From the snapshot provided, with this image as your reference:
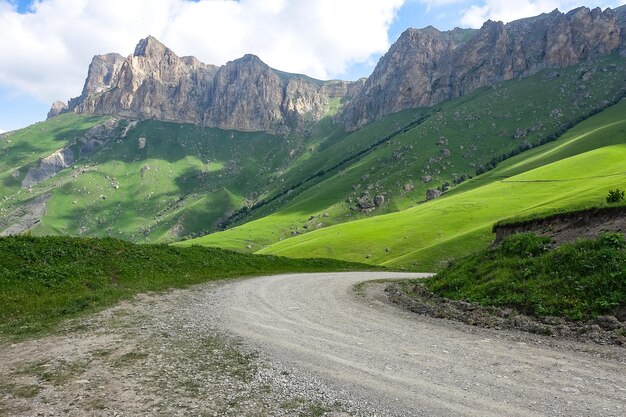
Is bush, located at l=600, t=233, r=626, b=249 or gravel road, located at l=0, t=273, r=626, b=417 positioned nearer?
gravel road, located at l=0, t=273, r=626, b=417

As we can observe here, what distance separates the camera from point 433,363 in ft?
42.5

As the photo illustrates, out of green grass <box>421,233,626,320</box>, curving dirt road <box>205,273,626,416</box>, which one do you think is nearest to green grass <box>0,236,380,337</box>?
curving dirt road <box>205,273,626,416</box>

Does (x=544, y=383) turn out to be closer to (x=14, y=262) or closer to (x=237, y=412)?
(x=237, y=412)

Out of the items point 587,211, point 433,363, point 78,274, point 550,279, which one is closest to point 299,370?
point 433,363

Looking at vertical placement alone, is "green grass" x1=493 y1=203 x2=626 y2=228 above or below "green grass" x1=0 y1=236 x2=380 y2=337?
below

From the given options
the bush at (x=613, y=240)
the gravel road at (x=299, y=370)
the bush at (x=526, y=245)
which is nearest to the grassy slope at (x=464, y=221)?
the bush at (x=526, y=245)

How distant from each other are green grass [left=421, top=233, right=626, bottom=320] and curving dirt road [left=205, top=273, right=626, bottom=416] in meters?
3.11

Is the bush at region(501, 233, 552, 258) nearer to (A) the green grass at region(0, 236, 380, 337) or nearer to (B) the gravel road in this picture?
(B) the gravel road

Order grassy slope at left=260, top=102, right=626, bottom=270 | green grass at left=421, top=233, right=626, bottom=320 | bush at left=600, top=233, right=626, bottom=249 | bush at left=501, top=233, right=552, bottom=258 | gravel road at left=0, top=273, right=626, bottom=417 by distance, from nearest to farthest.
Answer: gravel road at left=0, top=273, right=626, bottom=417 < green grass at left=421, top=233, right=626, bottom=320 < bush at left=600, top=233, right=626, bottom=249 < bush at left=501, top=233, right=552, bottom=258 < grassy slope at left=260, top=102, right=626, bottom=270

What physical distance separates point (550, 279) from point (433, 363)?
33.3 feet

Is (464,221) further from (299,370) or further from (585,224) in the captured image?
(299,370)

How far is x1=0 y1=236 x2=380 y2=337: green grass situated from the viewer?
2002cm

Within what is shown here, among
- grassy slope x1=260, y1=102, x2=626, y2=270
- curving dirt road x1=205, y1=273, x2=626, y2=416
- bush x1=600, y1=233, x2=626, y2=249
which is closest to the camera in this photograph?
curving dirt road x1=205, y1=273, x2=626, y2=416

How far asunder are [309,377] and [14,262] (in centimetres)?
2380
